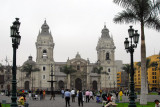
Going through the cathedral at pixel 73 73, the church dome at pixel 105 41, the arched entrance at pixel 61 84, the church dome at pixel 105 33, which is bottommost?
the arched entrance at pixel 61 84

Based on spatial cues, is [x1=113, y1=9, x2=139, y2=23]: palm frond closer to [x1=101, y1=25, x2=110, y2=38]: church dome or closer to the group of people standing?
the group of people standing

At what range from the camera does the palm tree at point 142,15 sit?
73.9ft

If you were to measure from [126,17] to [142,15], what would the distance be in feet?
4.90

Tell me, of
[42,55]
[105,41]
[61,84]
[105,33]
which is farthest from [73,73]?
[105,33]

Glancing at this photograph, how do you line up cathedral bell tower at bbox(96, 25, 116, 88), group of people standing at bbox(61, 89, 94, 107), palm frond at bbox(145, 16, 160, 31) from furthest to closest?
cathedral bell tower at bbox(96, 25, 116, 88) → palm frond at bbox(145, 16, 160, 31) → group of people standing at bbox(61, 89, 94, 107)

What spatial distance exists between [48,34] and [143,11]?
61293mm

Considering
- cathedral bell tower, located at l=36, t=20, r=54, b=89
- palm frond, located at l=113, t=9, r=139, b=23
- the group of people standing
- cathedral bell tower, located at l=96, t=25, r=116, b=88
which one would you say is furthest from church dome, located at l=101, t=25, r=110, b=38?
palm frond, located at l=113, t=9, r=139, b=23

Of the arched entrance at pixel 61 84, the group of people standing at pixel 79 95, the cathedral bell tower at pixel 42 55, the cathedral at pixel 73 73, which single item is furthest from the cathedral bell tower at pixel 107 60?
the group of people standing at pixel 79 95

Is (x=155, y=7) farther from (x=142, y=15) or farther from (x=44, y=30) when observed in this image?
(x=44, y=30)

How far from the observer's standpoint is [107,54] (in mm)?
84688

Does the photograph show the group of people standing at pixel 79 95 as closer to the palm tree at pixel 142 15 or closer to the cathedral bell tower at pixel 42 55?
the palm tree at pixel 142 15

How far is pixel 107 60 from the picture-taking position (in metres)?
83.3

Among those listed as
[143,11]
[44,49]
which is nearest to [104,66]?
[44,49]

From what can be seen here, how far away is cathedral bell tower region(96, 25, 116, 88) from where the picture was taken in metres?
82.3
